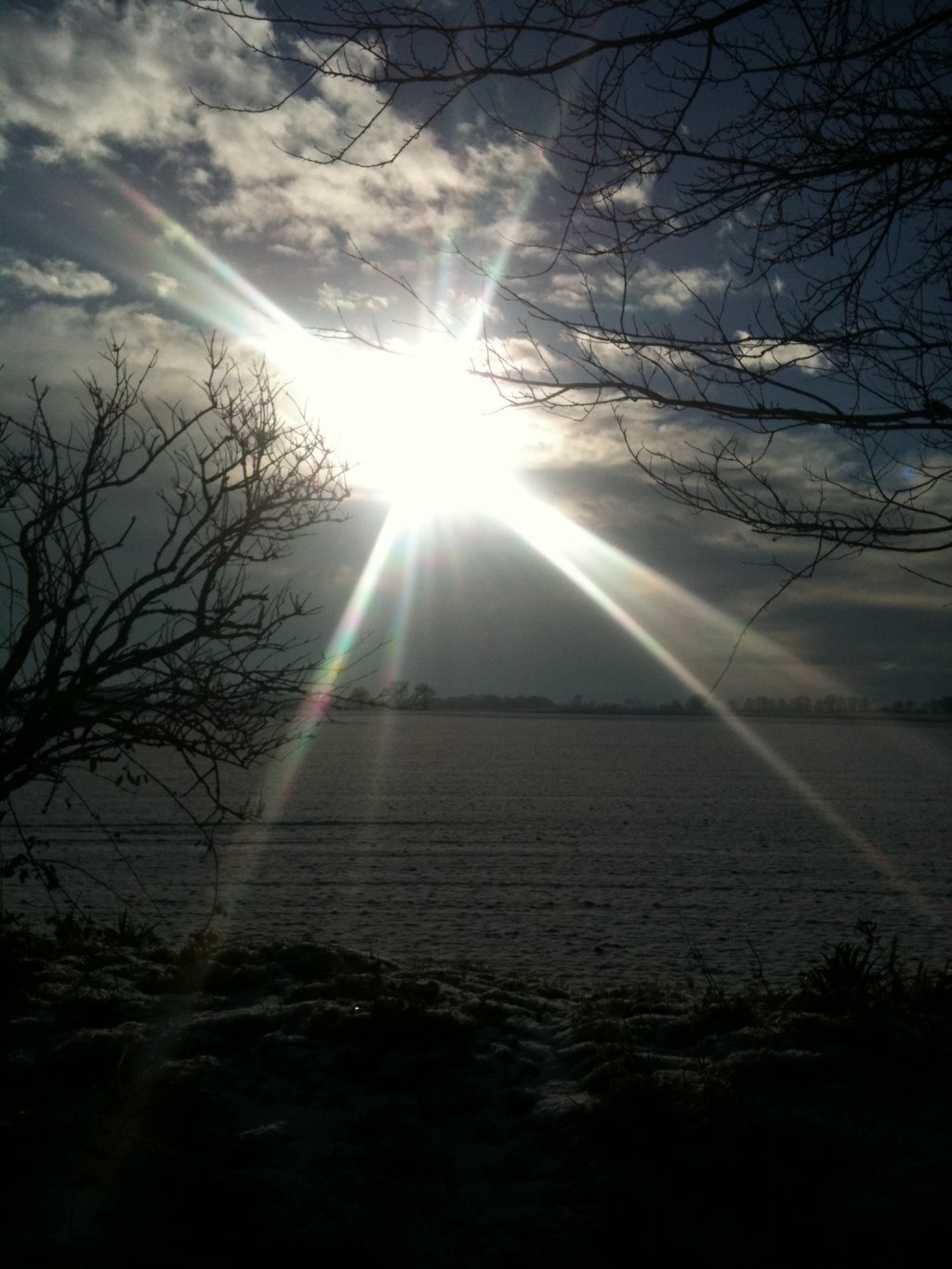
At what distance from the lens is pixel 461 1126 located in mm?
4133

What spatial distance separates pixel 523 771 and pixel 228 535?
28454 millimetres

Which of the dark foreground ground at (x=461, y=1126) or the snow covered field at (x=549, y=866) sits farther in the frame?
the snow covered field at (x=549, y=866)

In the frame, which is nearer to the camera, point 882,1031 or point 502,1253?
point 502,1253

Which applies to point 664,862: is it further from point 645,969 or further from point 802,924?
point 645,969

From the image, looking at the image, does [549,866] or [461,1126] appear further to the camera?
[549,866]

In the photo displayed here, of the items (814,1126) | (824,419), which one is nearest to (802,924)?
(814,1126)

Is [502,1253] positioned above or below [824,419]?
below

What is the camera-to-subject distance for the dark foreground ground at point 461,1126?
3.40 metres

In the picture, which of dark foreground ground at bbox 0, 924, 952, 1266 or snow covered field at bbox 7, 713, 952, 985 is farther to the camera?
snow covered field at bbox 7, 713, 952, 985

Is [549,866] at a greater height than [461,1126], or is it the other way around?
[461,1126]

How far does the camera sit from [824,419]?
13.2 ft

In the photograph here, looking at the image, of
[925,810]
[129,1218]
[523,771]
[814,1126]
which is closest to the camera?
[129,1218]

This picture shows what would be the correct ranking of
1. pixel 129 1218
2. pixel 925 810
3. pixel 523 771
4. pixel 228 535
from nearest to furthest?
pixel 129 1218, pixel 228 535, pixel 925 810, pixel 523 771

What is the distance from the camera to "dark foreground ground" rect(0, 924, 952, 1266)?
340 centimetres
